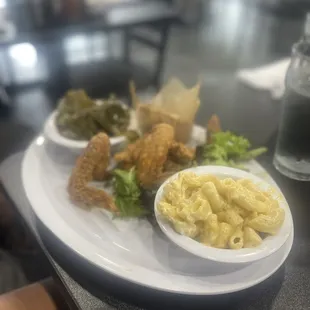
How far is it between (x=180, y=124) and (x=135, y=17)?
57.0 inches

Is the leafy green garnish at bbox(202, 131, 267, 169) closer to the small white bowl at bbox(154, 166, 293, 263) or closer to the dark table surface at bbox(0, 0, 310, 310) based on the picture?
the dark table surface at bbox(0, 0, 310, 310)

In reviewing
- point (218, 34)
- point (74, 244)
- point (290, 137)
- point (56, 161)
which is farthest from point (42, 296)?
point (218, 34)

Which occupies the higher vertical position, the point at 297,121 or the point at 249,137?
the point at 297,121

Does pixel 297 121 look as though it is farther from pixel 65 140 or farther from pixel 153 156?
pixel 65 140

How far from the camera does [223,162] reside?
91 cm

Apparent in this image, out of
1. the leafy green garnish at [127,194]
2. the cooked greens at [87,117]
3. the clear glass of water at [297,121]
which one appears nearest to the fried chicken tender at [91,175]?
the leafy green garnish at [127,194]

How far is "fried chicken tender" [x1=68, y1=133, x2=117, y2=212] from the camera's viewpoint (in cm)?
84

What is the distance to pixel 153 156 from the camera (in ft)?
2.83

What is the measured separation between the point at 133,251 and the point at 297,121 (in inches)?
18.1

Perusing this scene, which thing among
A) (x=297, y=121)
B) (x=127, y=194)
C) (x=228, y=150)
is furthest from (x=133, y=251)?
(x=297, y=121)

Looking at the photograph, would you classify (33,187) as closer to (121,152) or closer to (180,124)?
(121,152)

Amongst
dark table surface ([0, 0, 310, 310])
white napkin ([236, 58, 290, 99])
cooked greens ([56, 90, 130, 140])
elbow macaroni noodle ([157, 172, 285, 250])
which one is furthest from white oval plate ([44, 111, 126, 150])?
white napkin ([236, 58, 290, 99])

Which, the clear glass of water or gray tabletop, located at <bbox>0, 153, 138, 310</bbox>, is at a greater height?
the clear glass of water

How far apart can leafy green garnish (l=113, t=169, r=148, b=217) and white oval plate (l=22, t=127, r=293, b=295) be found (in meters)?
0.02
